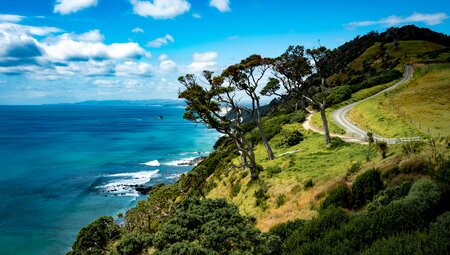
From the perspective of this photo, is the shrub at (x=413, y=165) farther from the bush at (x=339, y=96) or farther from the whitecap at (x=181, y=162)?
the whitecap at (x=181, y=162)

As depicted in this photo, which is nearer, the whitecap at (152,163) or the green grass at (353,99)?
the green grass at (353,99)

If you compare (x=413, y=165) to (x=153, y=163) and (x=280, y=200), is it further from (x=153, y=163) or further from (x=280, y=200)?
(x=153, y=163)

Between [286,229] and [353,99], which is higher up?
[353,99]

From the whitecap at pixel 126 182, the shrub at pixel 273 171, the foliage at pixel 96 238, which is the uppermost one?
Answer: the shrub at pixel 273 171

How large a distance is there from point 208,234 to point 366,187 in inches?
378

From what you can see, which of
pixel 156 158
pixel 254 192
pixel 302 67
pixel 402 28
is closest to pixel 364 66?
pixel 402 28

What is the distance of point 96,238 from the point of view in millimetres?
31719

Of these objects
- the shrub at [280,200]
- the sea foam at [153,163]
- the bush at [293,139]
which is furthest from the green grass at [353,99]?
the sea foam at [153,163]

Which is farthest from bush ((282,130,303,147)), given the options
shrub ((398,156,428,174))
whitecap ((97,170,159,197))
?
whitecap ((97,170,159,197))

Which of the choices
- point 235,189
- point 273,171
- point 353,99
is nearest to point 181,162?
point 353,99

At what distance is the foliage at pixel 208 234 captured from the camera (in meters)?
12.7

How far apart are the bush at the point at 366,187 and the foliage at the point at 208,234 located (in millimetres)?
6638

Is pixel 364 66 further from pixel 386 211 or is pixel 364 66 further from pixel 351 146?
pixel 386 211

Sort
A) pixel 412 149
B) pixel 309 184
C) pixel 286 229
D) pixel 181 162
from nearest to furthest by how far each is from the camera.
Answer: pixel 286 229
pixel 412 149
pixel 309 184
pixel 181 162
